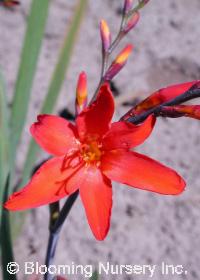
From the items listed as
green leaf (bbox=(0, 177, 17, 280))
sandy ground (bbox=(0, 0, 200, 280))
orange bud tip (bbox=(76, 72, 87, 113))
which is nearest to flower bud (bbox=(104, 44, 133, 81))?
orange bud tip (bbox=(76, 72, 87, 113))

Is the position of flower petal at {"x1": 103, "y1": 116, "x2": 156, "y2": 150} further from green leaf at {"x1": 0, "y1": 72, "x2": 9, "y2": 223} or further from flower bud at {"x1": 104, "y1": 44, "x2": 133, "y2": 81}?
green leaf at {"x1": 0, "y1": 72, "x2": 9, "y2": 223}

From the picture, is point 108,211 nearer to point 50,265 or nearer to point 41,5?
point 50,265

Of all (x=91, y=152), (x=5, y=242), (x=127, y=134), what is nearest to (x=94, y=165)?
(x=91, y=152)

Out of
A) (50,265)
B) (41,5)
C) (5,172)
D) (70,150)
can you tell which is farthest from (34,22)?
(50,265)

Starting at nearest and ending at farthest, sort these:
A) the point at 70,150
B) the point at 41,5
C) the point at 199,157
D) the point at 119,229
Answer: the point at 70,150 < the point at 41,5 < the point at 119,229 < the point at 199,157

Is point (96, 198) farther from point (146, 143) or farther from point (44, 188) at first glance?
point (146, 143)

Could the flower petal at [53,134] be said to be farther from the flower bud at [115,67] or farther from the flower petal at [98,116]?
the flower bud at [115,67]
